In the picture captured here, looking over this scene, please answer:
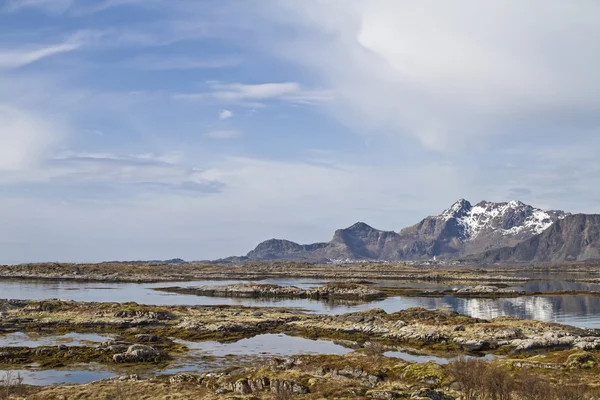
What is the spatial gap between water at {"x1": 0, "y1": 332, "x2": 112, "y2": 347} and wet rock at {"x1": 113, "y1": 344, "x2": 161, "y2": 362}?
11.5 meters

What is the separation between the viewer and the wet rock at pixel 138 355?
2037 inches

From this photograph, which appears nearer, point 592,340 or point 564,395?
point 564,395

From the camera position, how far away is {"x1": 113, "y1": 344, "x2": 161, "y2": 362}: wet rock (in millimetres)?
51750

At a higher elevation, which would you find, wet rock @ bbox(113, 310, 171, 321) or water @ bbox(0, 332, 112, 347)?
wet rock @ bbox(113, 310, 171, 321)

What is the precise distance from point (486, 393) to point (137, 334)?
49.2m

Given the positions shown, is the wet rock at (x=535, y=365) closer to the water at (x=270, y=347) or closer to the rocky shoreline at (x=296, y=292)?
the water at (x=270, y=347)

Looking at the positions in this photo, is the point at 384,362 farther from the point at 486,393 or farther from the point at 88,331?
the point at 88,331

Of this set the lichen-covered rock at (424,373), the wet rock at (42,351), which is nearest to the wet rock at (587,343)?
the lichen-covered rock at (424,373)

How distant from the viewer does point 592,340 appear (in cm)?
5834

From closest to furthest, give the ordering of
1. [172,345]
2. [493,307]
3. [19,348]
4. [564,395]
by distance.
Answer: [564,395], [19,348], [172,345], [493,307]

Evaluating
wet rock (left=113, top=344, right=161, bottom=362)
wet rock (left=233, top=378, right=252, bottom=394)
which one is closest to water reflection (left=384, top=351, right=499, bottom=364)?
wet rock (left=233, top=378, right=252, bottom=394)

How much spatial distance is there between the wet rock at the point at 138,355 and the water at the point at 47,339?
451 inches

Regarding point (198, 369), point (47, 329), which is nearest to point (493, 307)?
point (198, 369)

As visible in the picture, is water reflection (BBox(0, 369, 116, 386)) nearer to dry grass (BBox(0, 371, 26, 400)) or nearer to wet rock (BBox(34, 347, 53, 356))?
dry grass (BBox(0, 371, 26, 400))
